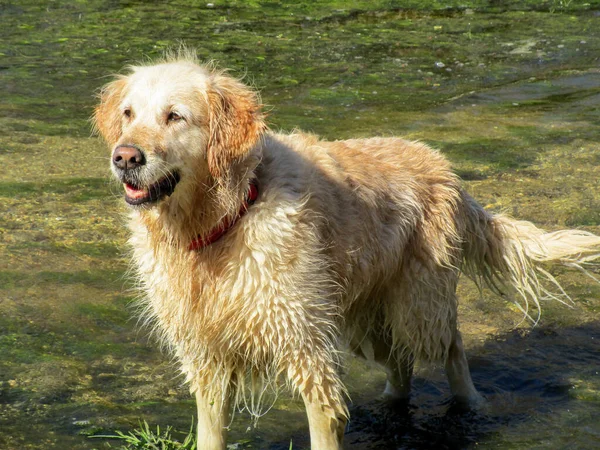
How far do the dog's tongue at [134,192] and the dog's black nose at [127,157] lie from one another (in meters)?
0.13

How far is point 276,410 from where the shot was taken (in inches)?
208

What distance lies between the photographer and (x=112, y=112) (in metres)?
4.36

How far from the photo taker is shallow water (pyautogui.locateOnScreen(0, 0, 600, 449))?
5.19 metres

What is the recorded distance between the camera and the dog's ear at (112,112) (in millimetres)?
4336

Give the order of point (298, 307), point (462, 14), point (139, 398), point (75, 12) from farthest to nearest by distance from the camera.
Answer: point (462, 14)
point (75, 12)
point (139, 398)
point (298, 307)

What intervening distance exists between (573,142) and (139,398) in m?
5.74

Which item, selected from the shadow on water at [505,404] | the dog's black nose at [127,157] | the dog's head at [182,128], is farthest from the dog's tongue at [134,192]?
the shadow on water at [505,404]

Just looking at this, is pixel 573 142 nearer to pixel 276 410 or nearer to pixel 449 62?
pixel 449 62

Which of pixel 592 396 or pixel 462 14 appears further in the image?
pixel 462 14

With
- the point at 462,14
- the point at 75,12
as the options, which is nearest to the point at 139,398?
the point at 75,12

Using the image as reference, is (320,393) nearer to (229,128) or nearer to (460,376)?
(229,128)

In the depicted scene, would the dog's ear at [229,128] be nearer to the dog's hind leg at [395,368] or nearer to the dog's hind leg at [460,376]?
the dog's hind leg at [395,368]

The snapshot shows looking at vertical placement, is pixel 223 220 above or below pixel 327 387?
above

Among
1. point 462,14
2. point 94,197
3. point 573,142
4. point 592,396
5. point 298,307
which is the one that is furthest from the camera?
point 462,14
